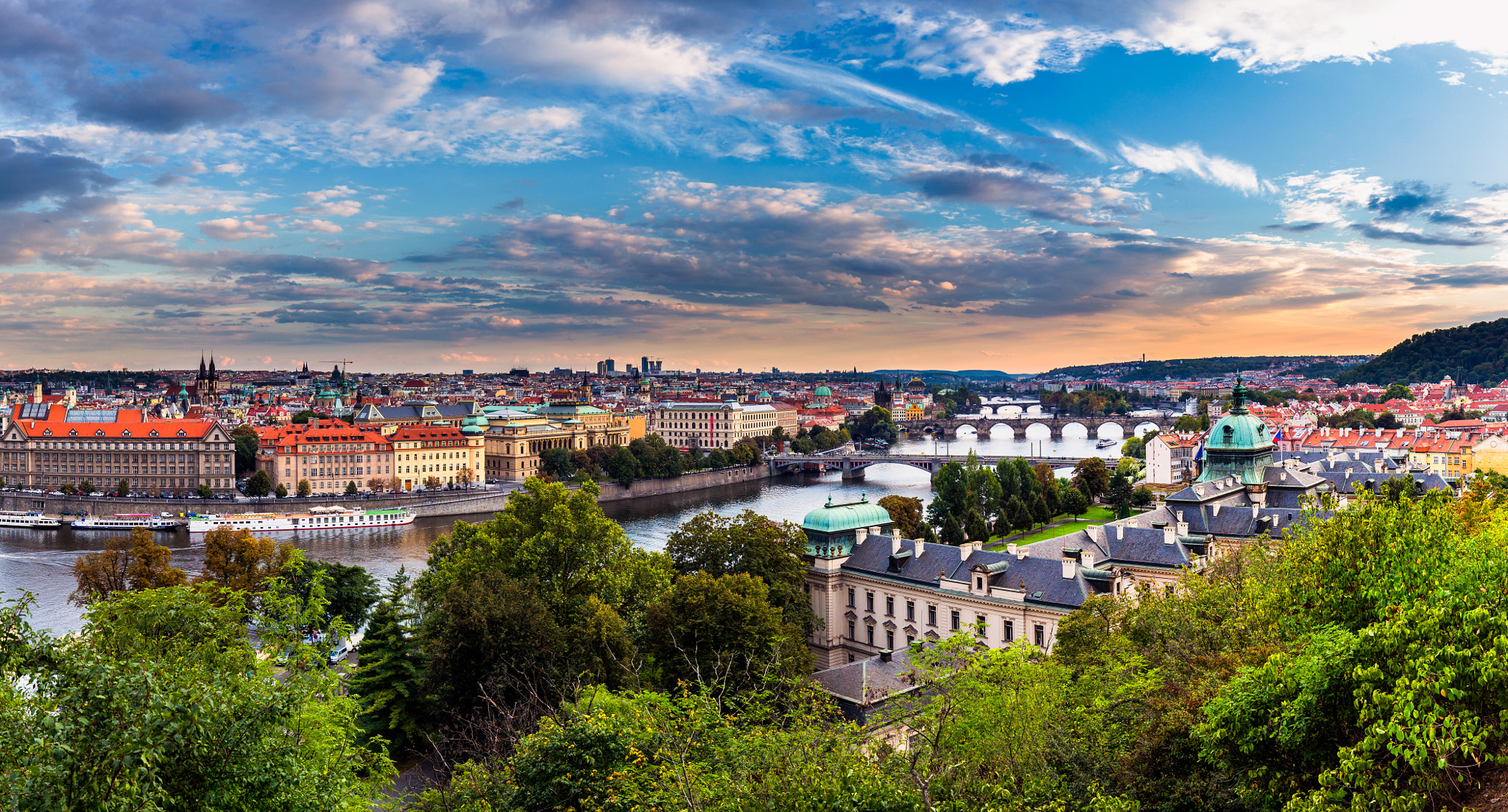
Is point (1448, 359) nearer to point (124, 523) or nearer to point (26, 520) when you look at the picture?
point (124, 523)

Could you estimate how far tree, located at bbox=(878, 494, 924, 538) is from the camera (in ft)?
138

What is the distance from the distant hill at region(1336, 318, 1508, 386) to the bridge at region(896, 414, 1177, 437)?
38.4 meters

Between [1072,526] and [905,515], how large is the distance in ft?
32.9

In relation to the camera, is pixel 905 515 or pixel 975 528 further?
pixel 905 515

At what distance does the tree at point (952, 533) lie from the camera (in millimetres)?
42344

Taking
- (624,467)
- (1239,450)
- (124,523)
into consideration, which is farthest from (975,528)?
(124,523)

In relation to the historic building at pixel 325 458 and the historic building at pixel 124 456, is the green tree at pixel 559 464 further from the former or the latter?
the historic building at pixel 124 456

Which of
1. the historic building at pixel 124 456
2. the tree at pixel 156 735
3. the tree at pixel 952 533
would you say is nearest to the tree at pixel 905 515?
the tree at pixel 952 533

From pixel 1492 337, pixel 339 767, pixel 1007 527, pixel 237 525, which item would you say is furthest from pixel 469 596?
pixel 1492 337

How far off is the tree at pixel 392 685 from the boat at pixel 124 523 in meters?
45.2

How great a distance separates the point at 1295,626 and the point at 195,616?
503 inches

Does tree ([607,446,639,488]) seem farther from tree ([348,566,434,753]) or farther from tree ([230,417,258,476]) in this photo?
tree ([348,566,434,753])

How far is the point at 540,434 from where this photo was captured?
95.1m

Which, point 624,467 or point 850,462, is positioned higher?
point 624,467
